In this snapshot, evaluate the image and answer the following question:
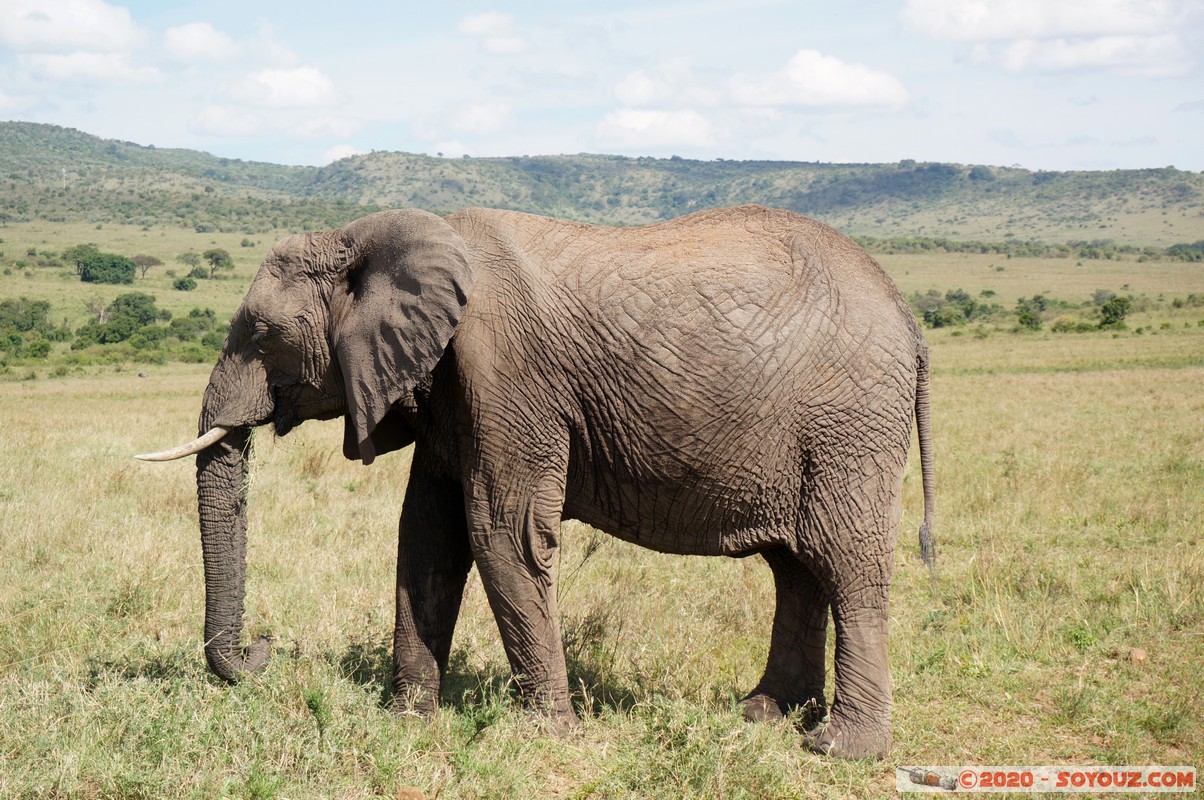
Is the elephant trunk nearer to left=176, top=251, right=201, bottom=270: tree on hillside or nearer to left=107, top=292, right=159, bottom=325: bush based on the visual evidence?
left=107, top=292, right=159, bottom=325: bush

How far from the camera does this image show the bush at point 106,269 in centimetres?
6881

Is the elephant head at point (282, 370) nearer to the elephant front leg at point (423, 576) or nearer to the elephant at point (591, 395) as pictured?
the elephant at point (591, 395)

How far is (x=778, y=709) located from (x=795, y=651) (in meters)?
0.35

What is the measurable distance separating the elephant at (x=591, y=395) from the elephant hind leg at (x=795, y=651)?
0.34 meters

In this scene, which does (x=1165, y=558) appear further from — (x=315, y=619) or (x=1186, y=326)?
(x=1186, y=326)

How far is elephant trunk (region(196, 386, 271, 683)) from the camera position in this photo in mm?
5801

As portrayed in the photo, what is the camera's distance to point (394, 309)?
213 inches

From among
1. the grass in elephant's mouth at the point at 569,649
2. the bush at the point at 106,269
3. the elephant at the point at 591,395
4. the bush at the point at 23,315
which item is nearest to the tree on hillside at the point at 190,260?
the bush at the point at 106,269

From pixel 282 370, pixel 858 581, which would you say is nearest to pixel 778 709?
pixel 858 581

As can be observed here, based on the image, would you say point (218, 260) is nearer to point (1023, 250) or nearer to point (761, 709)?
point (761, 709)

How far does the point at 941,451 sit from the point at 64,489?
36.1ft

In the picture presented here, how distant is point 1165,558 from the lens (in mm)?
8922

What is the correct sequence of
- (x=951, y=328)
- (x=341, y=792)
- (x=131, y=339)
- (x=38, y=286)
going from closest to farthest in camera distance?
1. (x=341, y=792)
2. (x=131, y=339)
3. (x=951, y=328)
4. (x=38, y=286)

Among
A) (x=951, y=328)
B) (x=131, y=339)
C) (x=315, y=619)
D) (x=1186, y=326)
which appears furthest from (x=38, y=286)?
(x=315, y=619)
